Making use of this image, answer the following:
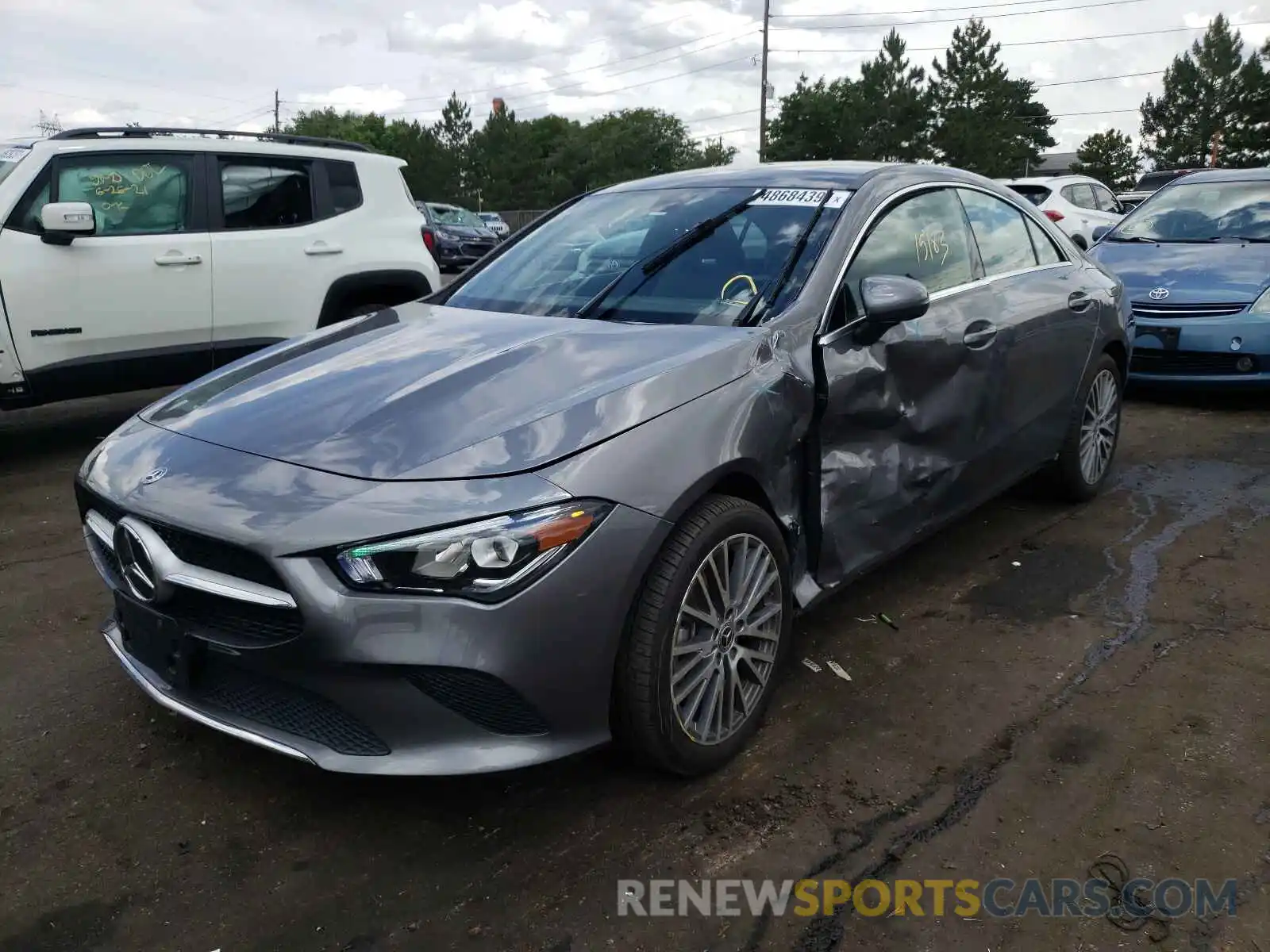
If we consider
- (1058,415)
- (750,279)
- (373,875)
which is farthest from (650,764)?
(1058,415)

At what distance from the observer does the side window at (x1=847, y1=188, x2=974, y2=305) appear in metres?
3.28

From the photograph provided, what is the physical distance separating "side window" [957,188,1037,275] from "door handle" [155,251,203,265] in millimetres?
4442

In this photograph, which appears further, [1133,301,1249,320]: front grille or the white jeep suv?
[1133,301,1249,320]: front grille

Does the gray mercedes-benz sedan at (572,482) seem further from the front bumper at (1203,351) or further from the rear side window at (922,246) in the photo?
the front bumper at (1203,351)

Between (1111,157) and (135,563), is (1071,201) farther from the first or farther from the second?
(1111,157)

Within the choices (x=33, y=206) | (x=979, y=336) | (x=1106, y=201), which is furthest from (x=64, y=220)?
(x=1106, y=201)

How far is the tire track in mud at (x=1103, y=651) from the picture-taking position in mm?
2318

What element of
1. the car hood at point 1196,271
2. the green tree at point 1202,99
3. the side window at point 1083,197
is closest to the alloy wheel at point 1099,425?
the car hood at point 1196,271

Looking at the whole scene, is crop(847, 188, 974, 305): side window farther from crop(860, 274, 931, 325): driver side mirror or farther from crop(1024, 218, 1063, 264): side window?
crop(1024, 218, 1063, 264): side window

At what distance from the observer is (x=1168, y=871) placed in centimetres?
229

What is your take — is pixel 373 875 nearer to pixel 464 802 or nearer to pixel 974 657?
pixel 464 802

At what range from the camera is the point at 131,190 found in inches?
234

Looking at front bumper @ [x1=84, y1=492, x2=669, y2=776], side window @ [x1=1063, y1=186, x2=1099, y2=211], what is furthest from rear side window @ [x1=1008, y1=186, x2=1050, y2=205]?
front bumper @ [x1=84, y1=492, x2=669, y2=776]

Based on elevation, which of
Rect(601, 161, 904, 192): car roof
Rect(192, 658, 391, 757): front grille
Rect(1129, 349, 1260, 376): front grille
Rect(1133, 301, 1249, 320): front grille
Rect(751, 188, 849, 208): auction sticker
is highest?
Rect(601, 161, 904, 192): car roof
